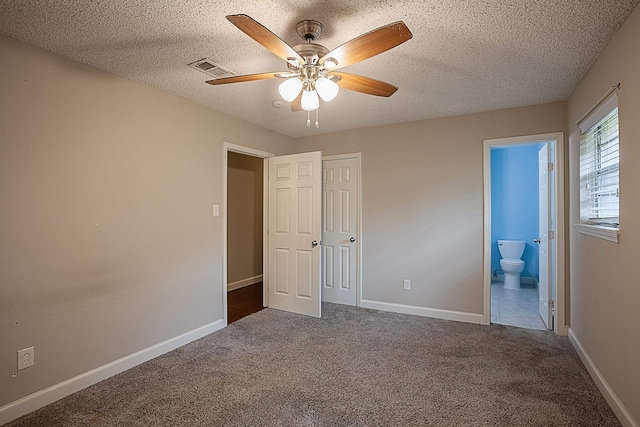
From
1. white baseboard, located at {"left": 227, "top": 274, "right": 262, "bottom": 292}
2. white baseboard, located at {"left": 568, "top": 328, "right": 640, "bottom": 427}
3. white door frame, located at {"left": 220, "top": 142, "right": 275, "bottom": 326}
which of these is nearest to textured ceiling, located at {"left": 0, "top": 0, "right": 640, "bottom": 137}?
white door frame, located at {"left": 220, "top": 142, "right": 275, "bottom": 326}

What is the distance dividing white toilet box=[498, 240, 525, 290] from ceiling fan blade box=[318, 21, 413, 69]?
4.60m

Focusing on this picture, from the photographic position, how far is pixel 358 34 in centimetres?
196

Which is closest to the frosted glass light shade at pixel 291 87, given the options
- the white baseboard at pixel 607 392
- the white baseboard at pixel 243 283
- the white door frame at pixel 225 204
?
the white door frame at pixel 225 204

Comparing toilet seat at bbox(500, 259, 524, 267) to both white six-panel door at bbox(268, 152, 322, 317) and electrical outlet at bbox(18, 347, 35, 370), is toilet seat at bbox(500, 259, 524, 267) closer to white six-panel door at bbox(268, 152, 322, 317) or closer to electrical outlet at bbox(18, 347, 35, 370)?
white six-panel door at bbox(268, 152, 322, 317)

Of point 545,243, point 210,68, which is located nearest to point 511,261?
point 545,243

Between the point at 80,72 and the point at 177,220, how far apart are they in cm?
133

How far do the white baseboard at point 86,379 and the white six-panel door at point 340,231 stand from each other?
1.84m

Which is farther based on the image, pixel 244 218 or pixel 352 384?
pixel 244 218

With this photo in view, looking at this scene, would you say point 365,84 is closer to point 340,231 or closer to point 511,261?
point 340,231

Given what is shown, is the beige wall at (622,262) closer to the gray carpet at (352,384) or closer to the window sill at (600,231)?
the window sill at (600,231)

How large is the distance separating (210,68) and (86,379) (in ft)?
7.94

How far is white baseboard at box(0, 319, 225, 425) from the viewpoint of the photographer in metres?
1.95

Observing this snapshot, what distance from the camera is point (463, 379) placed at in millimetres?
2352

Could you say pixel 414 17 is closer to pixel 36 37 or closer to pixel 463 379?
pixel 36 37
